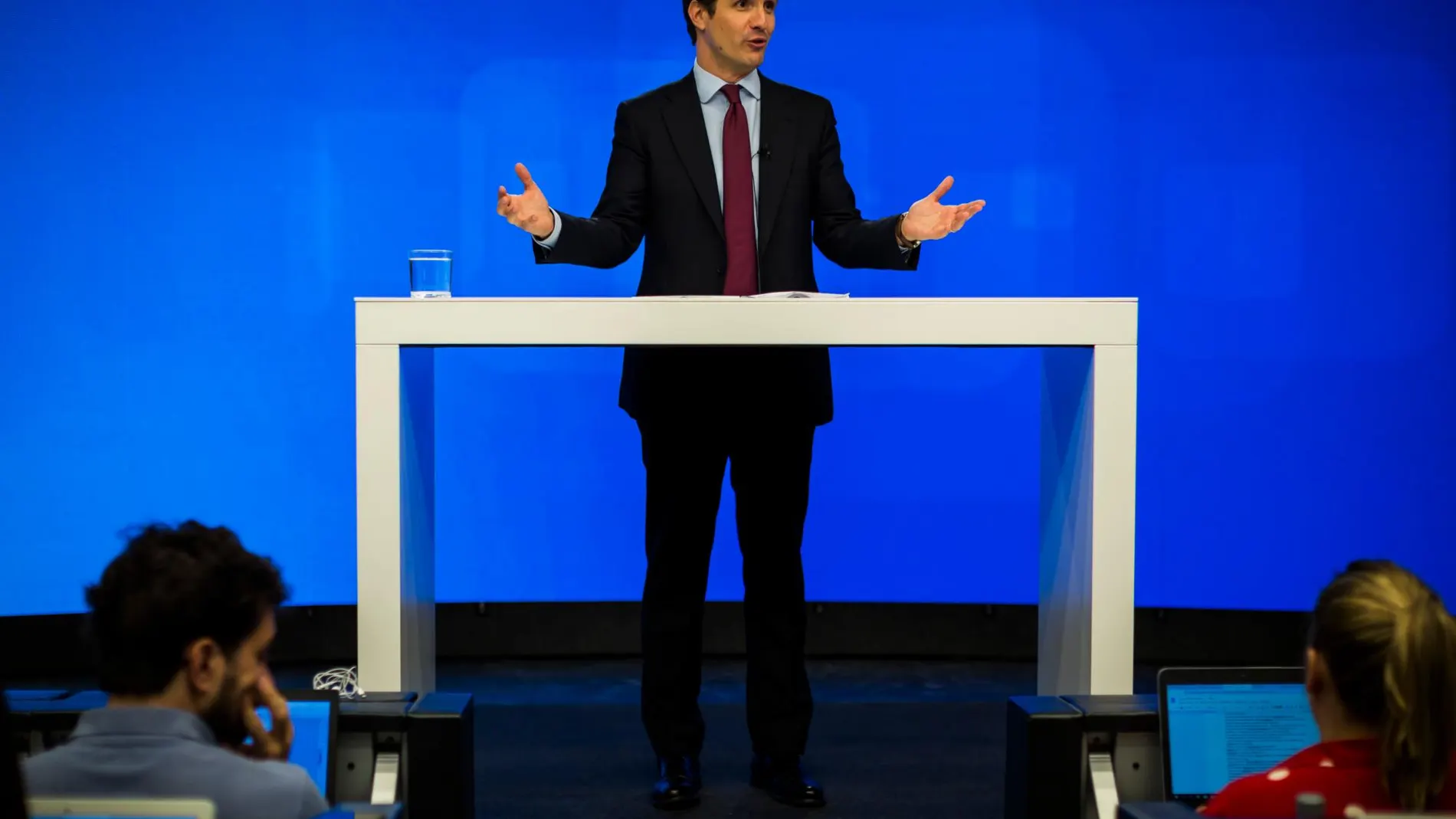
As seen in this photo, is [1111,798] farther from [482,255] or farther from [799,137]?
[482,255]

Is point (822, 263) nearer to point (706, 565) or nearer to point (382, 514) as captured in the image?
point (706, 565)

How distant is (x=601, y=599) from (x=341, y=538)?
83 cm

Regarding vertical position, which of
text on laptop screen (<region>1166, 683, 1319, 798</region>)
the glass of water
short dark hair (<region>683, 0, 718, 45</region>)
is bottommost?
text on laptop screen (<region>1166, 683, 1319, 798</region>)

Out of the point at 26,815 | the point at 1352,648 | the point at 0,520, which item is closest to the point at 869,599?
the point at 0,520

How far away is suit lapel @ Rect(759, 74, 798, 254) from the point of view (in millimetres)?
2695

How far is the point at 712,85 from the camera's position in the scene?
2.75 metres

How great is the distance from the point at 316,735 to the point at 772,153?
141cm

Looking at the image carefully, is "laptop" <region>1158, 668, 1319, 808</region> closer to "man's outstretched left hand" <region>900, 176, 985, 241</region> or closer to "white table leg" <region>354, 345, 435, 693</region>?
"man's outstretched left hand" <region>900, 176, 985, 241</region>

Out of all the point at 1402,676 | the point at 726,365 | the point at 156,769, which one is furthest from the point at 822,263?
the point at 156,769

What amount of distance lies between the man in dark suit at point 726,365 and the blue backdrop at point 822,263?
1562 mm

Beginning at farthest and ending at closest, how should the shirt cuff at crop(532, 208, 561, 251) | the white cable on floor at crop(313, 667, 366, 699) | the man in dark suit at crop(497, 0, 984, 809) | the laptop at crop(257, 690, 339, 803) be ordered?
1. the man in dark suit at crop(497, 0, 984, 809)
2. the shirt cuff at crop(532, 208, 561, 251)
3. the white cable on floor at crop(313, 667, 366, 699)
4. the laptop at crop(257, 690, 339, 803)

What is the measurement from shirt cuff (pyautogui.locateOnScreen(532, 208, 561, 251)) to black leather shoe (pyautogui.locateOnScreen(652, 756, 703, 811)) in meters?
1.05

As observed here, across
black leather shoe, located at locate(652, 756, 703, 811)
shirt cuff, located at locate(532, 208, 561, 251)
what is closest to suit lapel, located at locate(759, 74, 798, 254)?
shirt cuff, located at locate(532, 208, 561, 251)

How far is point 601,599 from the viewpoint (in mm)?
4438
